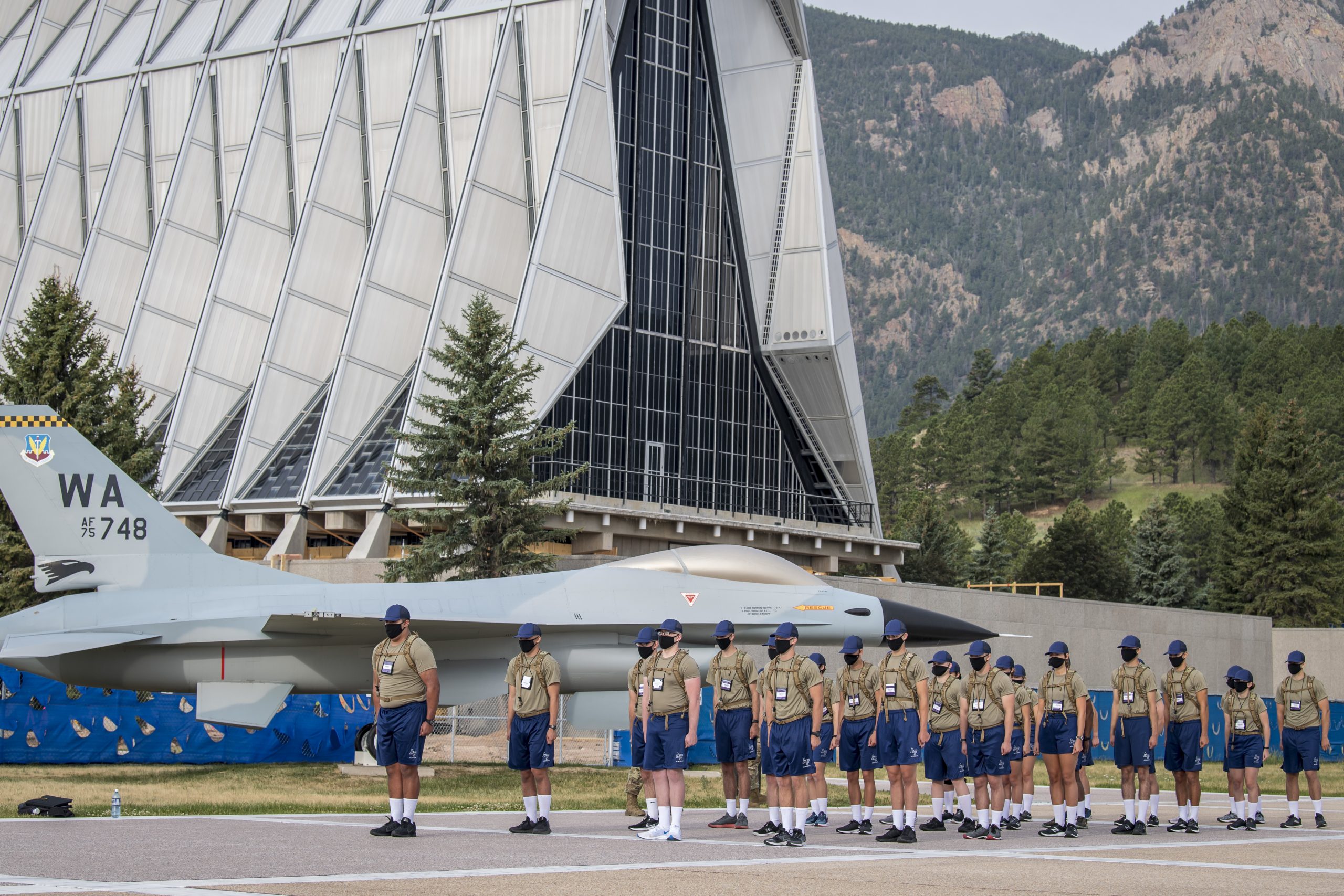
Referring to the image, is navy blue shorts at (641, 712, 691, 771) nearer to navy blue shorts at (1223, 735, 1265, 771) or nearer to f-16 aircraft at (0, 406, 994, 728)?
f-16 aircraft at (0, 406, 994, 728)

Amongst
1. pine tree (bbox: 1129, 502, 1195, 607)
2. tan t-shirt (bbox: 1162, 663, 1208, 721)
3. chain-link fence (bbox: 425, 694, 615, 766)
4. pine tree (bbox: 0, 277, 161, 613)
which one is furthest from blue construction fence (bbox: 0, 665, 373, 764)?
pine tree (bbox: 1129, 502, 1195, 607)

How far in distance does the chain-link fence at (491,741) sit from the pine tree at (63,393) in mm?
8962

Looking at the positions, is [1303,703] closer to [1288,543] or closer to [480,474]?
[480,474]

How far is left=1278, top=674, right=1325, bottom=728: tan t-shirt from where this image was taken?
16.8 m

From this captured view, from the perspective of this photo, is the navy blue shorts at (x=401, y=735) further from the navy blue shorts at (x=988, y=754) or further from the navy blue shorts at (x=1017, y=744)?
the navy blue shorts at (x=1017, y=744)

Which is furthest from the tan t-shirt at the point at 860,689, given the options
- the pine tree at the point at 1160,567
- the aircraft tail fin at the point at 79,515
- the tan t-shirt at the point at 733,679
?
the pine tree at the point at 1160,567

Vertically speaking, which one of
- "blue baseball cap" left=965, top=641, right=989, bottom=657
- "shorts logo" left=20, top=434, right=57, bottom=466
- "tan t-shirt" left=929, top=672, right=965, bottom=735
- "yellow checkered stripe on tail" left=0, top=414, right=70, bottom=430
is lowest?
"tan t-shirt" left=929, top=672, right=965, bottom=735

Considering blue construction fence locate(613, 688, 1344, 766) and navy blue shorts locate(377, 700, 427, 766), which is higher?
navy blue shorts locate(377, 700, 427, 766)

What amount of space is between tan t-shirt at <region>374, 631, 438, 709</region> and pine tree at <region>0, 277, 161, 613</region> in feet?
62.4

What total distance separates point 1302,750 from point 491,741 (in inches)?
691

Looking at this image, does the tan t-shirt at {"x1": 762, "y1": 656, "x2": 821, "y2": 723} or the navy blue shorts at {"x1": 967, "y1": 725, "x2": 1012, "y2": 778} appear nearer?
the tan t-shirt at {"x1": 762, "y1": 656, "x2": 821, "y2": 723}

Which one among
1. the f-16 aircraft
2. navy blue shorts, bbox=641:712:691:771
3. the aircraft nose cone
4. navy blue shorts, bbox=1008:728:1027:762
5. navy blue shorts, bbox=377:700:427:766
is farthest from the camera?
the aircraft nose cone

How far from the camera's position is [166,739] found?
2508 cm

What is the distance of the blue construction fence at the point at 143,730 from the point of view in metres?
23.6
